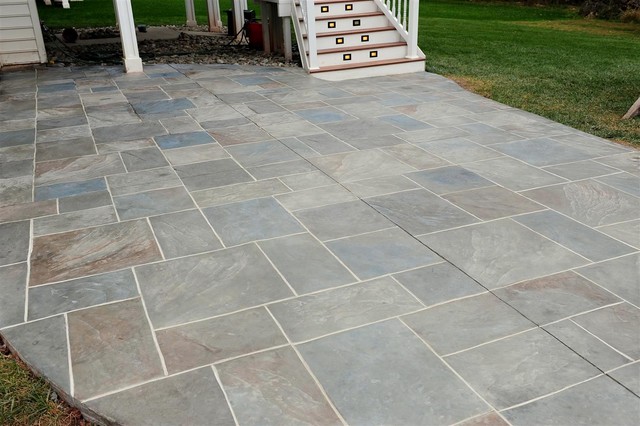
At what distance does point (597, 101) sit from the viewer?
6227mm

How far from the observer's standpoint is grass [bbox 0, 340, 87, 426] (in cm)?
198

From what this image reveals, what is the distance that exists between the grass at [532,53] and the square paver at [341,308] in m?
3.26

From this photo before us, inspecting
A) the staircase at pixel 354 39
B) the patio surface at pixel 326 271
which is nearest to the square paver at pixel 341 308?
the patio surface at pixel 326 271

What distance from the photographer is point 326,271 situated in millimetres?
2832

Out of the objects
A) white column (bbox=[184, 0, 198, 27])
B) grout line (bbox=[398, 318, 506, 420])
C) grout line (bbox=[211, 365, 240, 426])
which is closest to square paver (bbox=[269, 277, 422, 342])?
grout line (bbox=[398, 318, 506, 420])

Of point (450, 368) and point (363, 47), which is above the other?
point (363, 47)

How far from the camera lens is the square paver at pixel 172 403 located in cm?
193

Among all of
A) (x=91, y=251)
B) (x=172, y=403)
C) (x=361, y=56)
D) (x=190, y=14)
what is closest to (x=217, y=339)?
(x=172, y=403)

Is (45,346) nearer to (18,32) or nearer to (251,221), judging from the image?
(251,221)

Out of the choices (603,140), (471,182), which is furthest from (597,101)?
(471,182)

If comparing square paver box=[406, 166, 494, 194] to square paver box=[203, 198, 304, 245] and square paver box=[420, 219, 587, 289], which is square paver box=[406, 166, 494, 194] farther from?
square paver box=[203, 198, 304, 245]

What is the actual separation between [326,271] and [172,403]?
1054mm

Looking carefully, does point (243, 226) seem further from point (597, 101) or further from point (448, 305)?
point (597, 101)

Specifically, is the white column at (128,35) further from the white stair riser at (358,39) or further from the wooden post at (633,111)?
the wooden post at (633,111)
